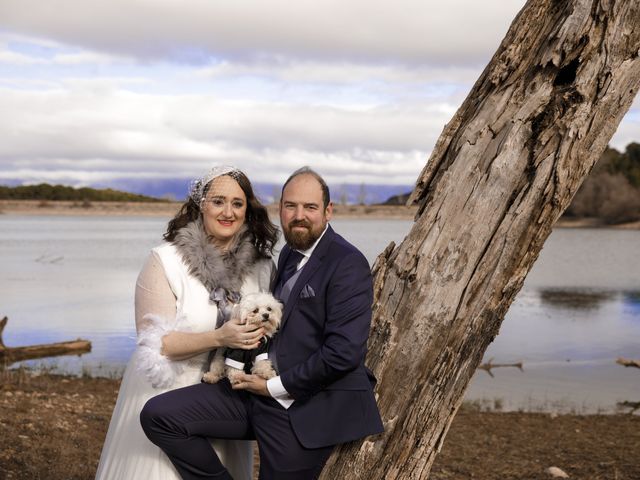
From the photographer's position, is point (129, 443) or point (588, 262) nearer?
point (129, 443)

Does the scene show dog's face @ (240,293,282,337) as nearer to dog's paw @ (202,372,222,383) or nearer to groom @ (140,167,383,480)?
groom @ (140,167,383,480)

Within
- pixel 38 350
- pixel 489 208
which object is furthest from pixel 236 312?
pixel 38 350

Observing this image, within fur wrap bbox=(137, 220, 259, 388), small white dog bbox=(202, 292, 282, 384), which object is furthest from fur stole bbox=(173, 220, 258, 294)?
small white dog bbox=(202, 292, 282, 384)

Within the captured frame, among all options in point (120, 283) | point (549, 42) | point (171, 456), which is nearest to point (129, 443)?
point (171, 456)

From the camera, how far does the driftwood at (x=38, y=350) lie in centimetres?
1234

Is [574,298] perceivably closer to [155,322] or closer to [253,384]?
[155,322]

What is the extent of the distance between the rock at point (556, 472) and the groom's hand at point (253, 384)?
14.6 feet

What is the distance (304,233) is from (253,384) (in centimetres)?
71

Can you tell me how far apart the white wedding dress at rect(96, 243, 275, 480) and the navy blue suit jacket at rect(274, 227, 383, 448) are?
25.9 inches

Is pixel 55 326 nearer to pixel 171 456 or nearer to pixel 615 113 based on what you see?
pixel 171 456

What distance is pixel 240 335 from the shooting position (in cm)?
340

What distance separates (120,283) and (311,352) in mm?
23623

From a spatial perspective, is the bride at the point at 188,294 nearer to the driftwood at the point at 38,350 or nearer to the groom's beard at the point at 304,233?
the groom's beard at the point at 304,233

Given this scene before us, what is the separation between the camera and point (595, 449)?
7.87 m
